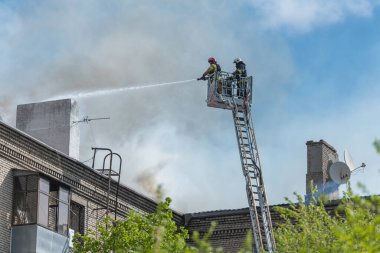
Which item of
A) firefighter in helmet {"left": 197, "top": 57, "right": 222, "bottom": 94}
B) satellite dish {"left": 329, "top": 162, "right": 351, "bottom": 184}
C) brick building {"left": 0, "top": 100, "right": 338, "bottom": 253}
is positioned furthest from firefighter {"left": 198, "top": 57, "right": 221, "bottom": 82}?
satellite dish {"left": 329, "top": 162, "right": 351, "bottom": 184}

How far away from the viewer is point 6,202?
99.4 feet

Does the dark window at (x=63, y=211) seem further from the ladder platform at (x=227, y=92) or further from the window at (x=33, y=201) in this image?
the ladder platform at (x=227, y=92)

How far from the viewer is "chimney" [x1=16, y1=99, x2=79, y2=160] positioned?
36.2 meters

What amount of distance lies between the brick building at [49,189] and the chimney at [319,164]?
305 centimetres

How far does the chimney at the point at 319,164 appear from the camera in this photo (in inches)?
1588

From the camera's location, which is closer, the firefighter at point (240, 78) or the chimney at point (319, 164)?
the firefighter at point (240, 78)

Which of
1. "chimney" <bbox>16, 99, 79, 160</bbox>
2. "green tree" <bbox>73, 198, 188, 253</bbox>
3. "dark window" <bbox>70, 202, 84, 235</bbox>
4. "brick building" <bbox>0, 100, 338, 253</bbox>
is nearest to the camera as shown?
"green tree" <bbox>73, 198, 188, 253</bbox>

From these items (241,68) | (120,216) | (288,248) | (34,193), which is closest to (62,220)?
(34,193)

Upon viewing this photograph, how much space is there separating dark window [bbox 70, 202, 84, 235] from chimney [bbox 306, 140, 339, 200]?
365 inches

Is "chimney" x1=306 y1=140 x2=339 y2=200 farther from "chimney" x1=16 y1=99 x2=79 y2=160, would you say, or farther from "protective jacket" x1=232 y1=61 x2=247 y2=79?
"chimney" x1=16 y1=99 x2=79 y2=160

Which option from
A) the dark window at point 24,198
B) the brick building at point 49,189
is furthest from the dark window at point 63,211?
the dark window at point 24,198

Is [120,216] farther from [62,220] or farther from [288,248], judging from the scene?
[288,248]

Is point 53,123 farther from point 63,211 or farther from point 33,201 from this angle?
point 33,201

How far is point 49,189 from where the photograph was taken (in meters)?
31.1
